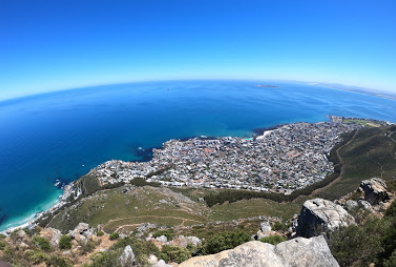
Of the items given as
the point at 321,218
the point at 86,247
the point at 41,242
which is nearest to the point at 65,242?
the point at 41,242

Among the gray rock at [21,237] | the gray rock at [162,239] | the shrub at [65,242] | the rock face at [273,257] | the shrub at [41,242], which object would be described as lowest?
the gray rock at [162,239]

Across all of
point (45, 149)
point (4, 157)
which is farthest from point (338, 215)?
point (4, 157)

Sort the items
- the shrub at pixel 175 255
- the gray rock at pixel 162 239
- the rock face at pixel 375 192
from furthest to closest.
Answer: the rock face at pixel 375 192, the gray rock at pixel 162 239, the shrub at pixel 175 255

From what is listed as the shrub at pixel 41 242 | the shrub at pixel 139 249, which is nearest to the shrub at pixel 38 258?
the shrub at pixel 41 242

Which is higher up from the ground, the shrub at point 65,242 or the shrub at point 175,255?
the shrub at point 65,242

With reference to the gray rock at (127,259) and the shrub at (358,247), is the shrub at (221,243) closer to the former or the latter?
the gray rock at (127,259)

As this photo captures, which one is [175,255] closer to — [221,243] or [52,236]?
[221,243]
